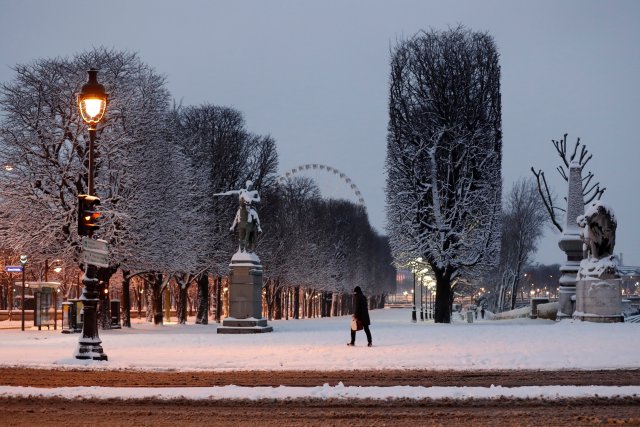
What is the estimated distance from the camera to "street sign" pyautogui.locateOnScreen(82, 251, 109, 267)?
19.5 meters

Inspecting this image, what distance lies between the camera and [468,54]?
47.8 meters

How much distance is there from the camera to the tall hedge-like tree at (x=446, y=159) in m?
45.8

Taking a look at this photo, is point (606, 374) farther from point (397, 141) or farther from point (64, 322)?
point (397, 141)

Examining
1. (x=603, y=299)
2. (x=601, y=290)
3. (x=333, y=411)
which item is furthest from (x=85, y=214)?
(x=603, y=299)

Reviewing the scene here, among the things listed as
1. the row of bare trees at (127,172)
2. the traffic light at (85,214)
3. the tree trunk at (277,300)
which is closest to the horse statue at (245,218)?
the row of bare trees at (127,172)

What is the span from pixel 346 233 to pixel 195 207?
40.9 metres

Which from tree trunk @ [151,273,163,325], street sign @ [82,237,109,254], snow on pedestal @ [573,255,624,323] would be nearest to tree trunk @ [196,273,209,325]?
tree trunk @ [151,273,163,325]

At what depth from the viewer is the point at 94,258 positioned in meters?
19.7

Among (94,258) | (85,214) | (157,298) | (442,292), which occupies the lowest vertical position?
(157,298)

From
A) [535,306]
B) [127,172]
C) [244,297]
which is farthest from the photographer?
[535,306]

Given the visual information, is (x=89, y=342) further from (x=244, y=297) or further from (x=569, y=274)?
(x=569, y=274)

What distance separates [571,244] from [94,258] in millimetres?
26547

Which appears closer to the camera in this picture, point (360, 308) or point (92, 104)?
point (92, 104)

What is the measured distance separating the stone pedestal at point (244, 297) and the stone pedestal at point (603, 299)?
44.6 ft
